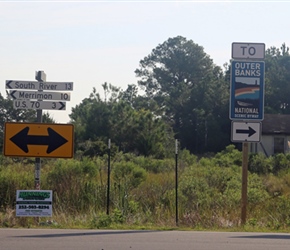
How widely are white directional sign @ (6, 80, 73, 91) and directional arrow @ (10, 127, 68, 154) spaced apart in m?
0.99

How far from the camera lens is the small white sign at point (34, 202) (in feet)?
Answer: 50.0

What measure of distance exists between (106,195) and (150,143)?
2925 cm

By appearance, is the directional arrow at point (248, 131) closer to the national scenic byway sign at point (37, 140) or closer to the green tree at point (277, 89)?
the national scenic byway sign at point (37, 140)

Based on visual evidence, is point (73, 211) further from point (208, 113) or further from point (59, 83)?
point (208, 113)

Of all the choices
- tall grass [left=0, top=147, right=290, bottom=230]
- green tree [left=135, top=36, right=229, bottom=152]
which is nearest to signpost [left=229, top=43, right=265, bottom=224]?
tall grass [left=0, top=147, right=290, bottom=230]

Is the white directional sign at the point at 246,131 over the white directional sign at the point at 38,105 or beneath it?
beneath

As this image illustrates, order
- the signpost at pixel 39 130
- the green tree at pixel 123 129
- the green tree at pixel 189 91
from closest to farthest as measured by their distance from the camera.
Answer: the signpost at pixel 39 130 < the green tree at pixel 123 129 < the green tree at pixel 189 91

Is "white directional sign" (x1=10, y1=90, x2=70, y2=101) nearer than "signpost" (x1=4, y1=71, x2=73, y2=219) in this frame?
Yes

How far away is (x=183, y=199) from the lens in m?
18.8

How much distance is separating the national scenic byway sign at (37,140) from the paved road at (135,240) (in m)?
2.33

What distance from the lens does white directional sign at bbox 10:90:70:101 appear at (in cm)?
1541

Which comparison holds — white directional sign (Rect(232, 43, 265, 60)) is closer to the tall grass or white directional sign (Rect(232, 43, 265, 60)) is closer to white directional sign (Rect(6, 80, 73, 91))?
the tall grass

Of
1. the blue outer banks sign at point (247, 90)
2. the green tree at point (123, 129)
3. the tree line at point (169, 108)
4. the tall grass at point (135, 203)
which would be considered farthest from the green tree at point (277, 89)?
the blue outer banks sign at point (247, 90)

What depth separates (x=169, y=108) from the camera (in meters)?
69.8
